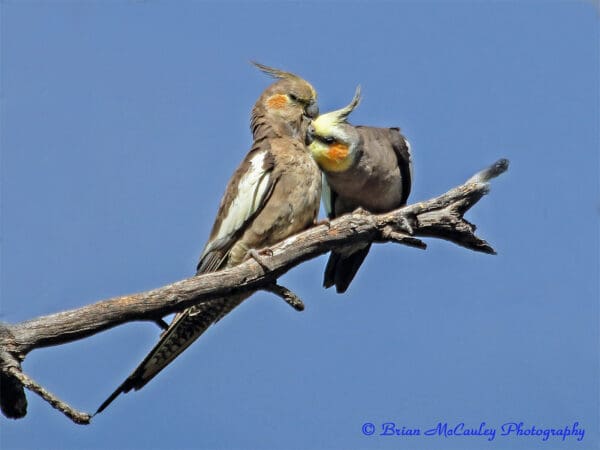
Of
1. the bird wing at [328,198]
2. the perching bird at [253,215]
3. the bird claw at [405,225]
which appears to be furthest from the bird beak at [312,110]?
the bird claw at [405,225]

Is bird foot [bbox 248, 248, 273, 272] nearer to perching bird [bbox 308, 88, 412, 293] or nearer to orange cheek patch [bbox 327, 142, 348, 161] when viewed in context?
perching bird [bbox 308, 88, 412, 293]

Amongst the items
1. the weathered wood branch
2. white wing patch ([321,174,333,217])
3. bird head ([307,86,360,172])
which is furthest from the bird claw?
white wing patch ([321,174,333,217])

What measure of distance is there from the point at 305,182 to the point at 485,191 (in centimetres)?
152

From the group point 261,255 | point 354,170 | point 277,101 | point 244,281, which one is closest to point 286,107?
point 277,101

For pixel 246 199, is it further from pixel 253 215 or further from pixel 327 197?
pixel 327 197

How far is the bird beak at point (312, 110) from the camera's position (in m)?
8.12

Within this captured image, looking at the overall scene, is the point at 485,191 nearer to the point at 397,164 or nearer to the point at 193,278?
the point at 397,164

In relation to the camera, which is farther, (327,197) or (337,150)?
(327,197)

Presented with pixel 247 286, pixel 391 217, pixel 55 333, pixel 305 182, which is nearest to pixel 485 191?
pixel 391 217

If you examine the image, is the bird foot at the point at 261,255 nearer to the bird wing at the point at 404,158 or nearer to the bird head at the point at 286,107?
the bird head at the point at 286,107

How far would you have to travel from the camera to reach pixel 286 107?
8.05 metres

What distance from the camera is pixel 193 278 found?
21.1 feet

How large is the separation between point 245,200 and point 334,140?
119 cm

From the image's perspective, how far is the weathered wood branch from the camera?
6.09 m
